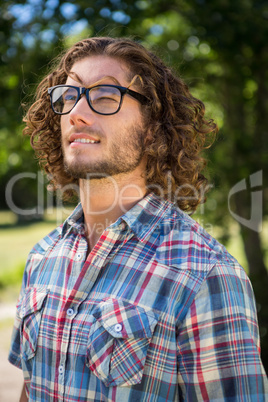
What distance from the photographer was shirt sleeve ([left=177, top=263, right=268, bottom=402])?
1.26 meters

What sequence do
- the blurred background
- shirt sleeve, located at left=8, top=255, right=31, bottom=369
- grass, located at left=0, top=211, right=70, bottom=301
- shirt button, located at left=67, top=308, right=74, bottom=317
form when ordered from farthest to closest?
grass, located at left=0, top=211, right=70, bottom=301, the blurred background, shirt sleeve, located at left=8, top=255, right=31, bottom=369, shirt button, located at left=67, top=308, right=74, bottom=317

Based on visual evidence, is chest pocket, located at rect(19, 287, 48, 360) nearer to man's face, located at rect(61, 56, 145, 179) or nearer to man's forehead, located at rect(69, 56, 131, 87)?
man's face, located at rect(61, 56, 145, 179)

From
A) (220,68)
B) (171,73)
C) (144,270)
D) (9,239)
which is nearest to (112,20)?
(171,73)

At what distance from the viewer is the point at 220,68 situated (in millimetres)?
4996

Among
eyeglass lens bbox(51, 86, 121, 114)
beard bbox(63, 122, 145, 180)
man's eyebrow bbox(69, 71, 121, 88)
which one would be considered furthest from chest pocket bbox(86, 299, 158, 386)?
man's eyebrow bbox(69, 71, 121, 88)

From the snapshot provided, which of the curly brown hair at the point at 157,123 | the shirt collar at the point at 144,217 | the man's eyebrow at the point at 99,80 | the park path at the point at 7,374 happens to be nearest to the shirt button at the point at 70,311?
the shirt collar at the point at 144,217

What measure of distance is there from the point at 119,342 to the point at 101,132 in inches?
32.7

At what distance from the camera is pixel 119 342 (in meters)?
1.36

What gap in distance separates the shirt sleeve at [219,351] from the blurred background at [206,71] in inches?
91.1

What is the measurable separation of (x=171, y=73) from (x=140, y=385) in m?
1.51

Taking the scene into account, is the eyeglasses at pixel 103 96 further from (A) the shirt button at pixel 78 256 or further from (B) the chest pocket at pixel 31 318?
(B) the chest pocket at pixel 31 318

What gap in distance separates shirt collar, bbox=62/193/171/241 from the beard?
17 cm

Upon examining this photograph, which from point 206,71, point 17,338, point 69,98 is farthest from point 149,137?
point 206,71

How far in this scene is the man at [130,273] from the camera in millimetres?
1291
